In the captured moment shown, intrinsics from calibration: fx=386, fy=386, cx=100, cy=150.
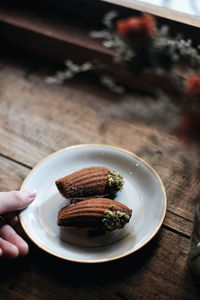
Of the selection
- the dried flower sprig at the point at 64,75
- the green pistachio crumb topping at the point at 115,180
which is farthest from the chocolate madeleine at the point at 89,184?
the dried flower sprig at the point at 64,75

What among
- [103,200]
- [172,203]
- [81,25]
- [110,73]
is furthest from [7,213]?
[81,25]

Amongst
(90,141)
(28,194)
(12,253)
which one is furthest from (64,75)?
(12,253)

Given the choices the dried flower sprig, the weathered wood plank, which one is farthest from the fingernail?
the dried flower sprig

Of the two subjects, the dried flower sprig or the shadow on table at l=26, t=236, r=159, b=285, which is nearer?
the shadow on table at l=26, t=236, r=159, b=285

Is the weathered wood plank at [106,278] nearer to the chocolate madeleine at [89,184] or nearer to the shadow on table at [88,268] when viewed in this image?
the shadow on table at [88,268]

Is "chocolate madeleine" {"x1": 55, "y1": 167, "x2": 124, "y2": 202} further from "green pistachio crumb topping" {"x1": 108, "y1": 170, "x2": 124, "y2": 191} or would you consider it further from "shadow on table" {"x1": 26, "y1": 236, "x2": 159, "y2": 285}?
"shadow on table" {"x1": 26, "y1": 236, "x2": 159, "y2": 285}
